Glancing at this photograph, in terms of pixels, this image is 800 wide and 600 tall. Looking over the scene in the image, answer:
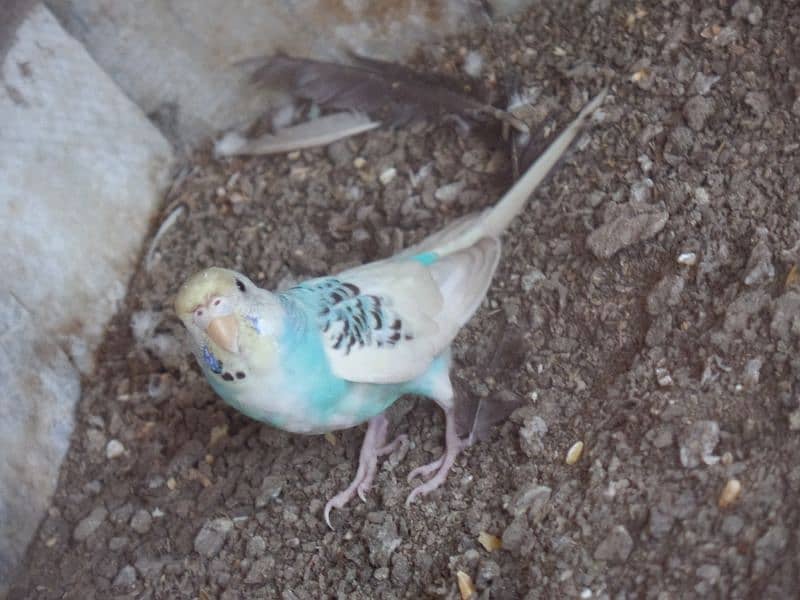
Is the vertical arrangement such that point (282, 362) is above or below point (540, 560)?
above

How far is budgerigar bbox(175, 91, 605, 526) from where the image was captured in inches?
108

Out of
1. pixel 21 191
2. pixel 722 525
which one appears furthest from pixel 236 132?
pixel 722 525

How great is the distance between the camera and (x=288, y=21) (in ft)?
13.1

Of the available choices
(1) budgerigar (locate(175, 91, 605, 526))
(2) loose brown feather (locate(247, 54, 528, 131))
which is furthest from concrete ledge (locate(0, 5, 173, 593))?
(1) budgerigar (locate(175, 91, 605, 526))

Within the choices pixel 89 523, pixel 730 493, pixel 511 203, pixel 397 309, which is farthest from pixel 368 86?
pixel 730 493

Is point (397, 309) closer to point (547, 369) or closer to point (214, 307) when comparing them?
point (547, 369)

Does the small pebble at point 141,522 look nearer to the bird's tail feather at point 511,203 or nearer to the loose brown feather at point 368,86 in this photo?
the bird's tail feather at point 511,203

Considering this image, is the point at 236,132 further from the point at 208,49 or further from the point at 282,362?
the point at 282,362

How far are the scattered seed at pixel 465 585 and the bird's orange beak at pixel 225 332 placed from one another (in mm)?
841

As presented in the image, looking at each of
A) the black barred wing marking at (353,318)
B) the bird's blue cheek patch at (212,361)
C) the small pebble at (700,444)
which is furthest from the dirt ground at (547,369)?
the bird's blue cheek patch at (212,361)

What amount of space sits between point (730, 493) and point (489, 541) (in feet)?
2.20

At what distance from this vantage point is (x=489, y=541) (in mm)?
2883

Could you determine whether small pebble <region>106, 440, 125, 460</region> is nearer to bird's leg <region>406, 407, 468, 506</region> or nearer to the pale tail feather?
bird's leg <region>406, 407, 468, 506</region>

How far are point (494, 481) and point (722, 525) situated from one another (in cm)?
71
